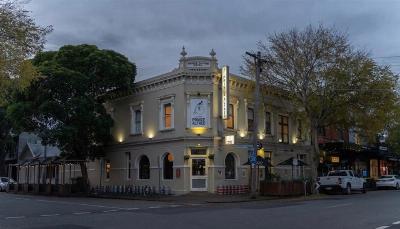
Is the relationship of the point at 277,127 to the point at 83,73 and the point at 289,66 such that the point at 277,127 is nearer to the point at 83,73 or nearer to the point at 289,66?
the point at 289,66

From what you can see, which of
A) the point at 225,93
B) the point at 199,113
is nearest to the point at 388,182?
the point at 225,93

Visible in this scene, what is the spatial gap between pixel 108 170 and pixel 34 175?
42.0 ft

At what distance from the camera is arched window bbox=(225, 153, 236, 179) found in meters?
34.4

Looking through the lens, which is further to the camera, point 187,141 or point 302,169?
point 302,169

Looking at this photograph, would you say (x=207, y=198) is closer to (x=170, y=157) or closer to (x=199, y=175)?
(x=199, y=175)

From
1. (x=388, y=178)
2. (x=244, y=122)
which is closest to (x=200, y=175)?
(x=244, y=122)

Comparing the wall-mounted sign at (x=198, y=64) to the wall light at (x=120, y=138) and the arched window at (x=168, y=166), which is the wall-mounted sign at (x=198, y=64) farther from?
the wall light at (x=120, y=138)

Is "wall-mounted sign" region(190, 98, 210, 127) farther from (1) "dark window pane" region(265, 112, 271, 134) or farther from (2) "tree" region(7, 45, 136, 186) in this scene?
(1) "dark window pane" region(265, 112, 271, 134)

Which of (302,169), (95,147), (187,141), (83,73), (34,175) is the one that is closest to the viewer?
(187,141)

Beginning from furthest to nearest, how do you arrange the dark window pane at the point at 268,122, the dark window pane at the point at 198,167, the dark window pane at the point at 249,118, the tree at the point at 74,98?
the dark window pane at the point at 268,122 → the dark window pane at the point at 249,118 → the tree at the point at 74,98 → the dark window pane at the point at 198,167

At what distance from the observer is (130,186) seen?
3631 cm

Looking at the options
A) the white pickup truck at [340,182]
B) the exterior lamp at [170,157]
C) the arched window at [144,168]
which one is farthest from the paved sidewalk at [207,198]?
the arched window at [144,168]

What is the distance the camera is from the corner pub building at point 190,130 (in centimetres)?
3312

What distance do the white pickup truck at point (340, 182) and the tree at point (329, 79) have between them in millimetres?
1396
